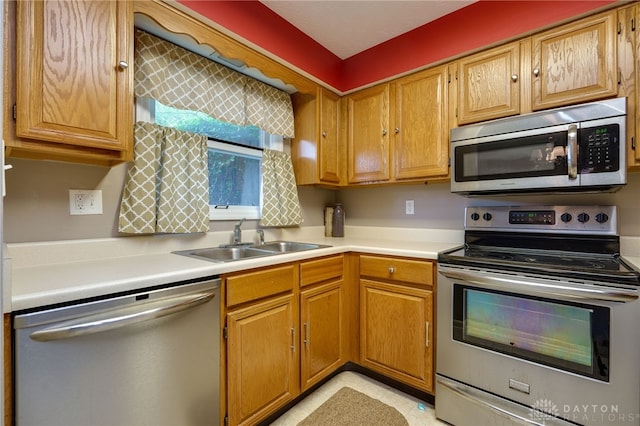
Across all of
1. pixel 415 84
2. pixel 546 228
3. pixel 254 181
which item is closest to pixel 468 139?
pixel 415 84

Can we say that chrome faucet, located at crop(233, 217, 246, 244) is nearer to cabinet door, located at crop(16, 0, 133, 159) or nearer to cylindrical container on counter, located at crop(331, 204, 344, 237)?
cabinet door, located at crop(16, 0, 133, 159)

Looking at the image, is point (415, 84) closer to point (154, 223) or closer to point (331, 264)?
point (331, 264)

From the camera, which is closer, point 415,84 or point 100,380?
point 100,380

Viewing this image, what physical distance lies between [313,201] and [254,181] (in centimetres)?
61

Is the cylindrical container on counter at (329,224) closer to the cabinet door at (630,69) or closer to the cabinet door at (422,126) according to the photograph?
the cabinet door at (422,126)

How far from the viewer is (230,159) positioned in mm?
2094

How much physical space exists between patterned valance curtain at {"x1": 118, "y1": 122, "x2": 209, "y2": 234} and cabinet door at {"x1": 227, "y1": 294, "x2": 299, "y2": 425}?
669 mm

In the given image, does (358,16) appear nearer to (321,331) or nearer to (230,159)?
(230,159)

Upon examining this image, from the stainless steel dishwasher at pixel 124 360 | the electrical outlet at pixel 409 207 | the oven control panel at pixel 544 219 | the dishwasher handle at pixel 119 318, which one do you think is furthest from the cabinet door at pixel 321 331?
the oven control panel at pixel 544 219

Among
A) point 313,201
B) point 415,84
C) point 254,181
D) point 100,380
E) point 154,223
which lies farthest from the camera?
point 313,201

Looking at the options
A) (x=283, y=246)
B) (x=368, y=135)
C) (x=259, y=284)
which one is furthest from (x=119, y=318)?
(x=368, y=135)

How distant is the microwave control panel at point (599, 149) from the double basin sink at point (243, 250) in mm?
1480

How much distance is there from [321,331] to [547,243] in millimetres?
1447

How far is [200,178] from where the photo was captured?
1773mm
